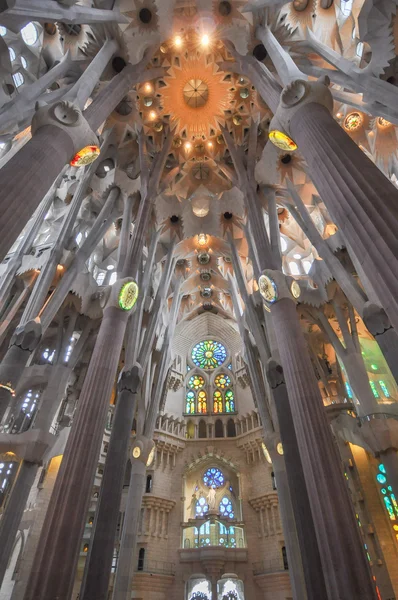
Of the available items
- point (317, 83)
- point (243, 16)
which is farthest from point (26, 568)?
point (243, 16)

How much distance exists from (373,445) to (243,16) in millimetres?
16614

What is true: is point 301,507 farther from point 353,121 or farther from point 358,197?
point 353,121

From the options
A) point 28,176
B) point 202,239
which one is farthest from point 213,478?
point 28,176

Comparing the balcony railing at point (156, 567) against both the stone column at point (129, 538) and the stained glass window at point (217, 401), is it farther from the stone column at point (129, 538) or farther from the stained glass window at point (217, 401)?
the stained glass window at point (217, 401)

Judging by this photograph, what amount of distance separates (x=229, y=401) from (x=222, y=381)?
6.14 feet

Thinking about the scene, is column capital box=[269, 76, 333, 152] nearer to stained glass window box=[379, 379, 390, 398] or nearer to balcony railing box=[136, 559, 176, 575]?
stained glass window box=[379, 379, 390, 398]

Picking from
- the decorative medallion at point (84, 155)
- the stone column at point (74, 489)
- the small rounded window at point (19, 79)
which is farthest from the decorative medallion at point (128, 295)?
the small rounded window at point (19, 79)

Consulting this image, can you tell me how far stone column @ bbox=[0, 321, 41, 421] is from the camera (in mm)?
10812

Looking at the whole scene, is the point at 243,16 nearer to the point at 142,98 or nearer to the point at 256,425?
the point at 142,98

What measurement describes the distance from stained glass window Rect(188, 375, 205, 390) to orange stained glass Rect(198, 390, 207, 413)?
0.56m

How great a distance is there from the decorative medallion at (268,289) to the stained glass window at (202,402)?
17040 millimetres

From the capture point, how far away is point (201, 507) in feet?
74.6

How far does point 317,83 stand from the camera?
810 cm

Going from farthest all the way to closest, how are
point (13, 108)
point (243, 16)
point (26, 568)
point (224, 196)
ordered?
point (224, 196) → point (26, 568) → point (243, 16) → point (13, 108)
